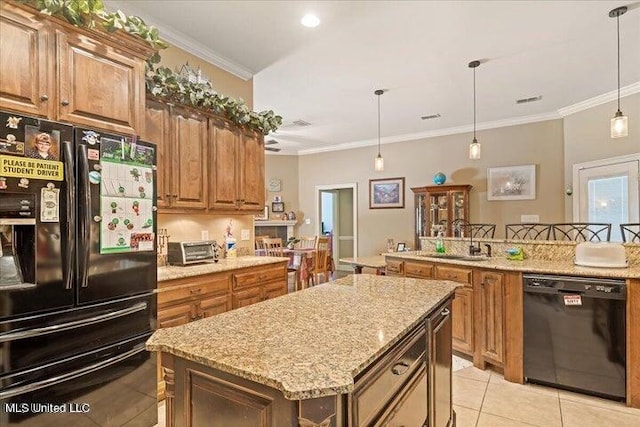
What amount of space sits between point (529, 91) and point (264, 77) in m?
3.43

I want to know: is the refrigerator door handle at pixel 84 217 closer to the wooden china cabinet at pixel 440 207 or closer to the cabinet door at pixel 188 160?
the cabinet door at pixel 188 160

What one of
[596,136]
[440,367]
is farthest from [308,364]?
[596,136]

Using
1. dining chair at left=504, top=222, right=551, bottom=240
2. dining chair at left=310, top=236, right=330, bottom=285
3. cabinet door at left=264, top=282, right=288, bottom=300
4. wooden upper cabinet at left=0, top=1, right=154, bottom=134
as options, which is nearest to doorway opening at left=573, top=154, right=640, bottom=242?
dining chair at left=504, top=222, right=551, bottom=240

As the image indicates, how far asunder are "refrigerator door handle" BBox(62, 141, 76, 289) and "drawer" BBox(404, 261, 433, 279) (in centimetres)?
300

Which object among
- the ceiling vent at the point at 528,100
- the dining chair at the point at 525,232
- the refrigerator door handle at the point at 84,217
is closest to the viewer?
the refrigerator door handle at the point at 84,217

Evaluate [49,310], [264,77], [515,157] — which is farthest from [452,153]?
[49,310]

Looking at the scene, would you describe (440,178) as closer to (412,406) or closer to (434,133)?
(434,133)

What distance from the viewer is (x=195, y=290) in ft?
8.45

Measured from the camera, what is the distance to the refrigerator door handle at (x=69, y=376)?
5.00 feet

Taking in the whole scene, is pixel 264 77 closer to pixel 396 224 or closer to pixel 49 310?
pixel 49 310

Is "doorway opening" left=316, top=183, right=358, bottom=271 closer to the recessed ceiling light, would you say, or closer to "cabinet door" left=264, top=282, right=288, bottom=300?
"cabinet door" left=264, top=282, right=288, bottom=300

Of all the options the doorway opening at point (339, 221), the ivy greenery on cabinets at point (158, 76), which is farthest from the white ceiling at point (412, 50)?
the doorway opening at point (339, 221)

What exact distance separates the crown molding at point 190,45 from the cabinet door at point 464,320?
3.20 meters

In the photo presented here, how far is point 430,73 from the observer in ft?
12.9
